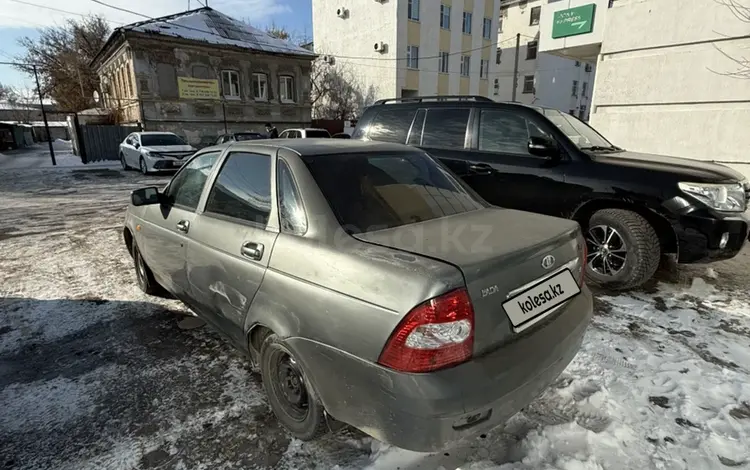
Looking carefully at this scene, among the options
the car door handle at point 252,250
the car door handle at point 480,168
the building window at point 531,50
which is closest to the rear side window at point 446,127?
the car door handle at point 480,168

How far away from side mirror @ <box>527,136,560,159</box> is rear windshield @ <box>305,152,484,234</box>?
1792 mm

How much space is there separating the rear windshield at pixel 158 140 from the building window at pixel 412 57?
55.7 ft

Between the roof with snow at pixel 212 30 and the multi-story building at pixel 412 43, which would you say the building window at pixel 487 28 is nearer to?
the multi-story building at pixel 412 43

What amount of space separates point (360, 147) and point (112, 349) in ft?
8.18

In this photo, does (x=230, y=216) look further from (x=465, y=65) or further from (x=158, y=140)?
(x=465, y=65)

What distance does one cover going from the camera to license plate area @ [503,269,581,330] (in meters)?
1.79

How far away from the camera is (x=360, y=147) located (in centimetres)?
265

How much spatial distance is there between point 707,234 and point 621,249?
668 mm

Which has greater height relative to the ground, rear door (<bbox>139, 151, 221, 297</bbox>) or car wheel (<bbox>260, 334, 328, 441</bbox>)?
rear door (<bbox>139, 151, 221, 297</bbox>)

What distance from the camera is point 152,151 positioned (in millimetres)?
14273

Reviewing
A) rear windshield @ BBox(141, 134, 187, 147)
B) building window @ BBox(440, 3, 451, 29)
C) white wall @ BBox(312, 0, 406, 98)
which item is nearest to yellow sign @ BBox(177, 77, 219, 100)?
rear windshield @ BBox(141, 134, 187, 147)

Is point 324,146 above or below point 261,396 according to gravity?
above

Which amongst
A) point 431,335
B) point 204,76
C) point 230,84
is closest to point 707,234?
point 431,335

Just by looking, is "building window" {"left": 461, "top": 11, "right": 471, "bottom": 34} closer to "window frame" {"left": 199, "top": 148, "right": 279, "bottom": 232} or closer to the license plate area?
"window frame" {"left": 199, "top": 148, "right": 279, "bottom": 232}
